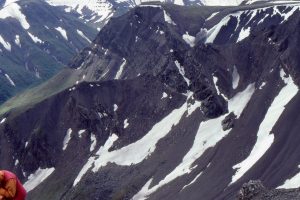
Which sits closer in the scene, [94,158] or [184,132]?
[184,132]

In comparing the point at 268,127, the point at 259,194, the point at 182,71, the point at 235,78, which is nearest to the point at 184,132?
the point at 235,78

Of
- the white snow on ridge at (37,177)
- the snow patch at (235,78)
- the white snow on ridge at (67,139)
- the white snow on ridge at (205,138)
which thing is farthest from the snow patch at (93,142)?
the snow patch at (235,78)

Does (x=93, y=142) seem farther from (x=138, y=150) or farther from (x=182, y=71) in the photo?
(x=182, y=71)

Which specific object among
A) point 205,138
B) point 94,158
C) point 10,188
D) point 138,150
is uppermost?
point 10,188

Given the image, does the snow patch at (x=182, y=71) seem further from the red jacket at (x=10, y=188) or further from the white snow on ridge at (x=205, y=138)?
the red jacket at (x=10, y=188)

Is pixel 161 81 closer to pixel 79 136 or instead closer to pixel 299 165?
pixel 79 136
